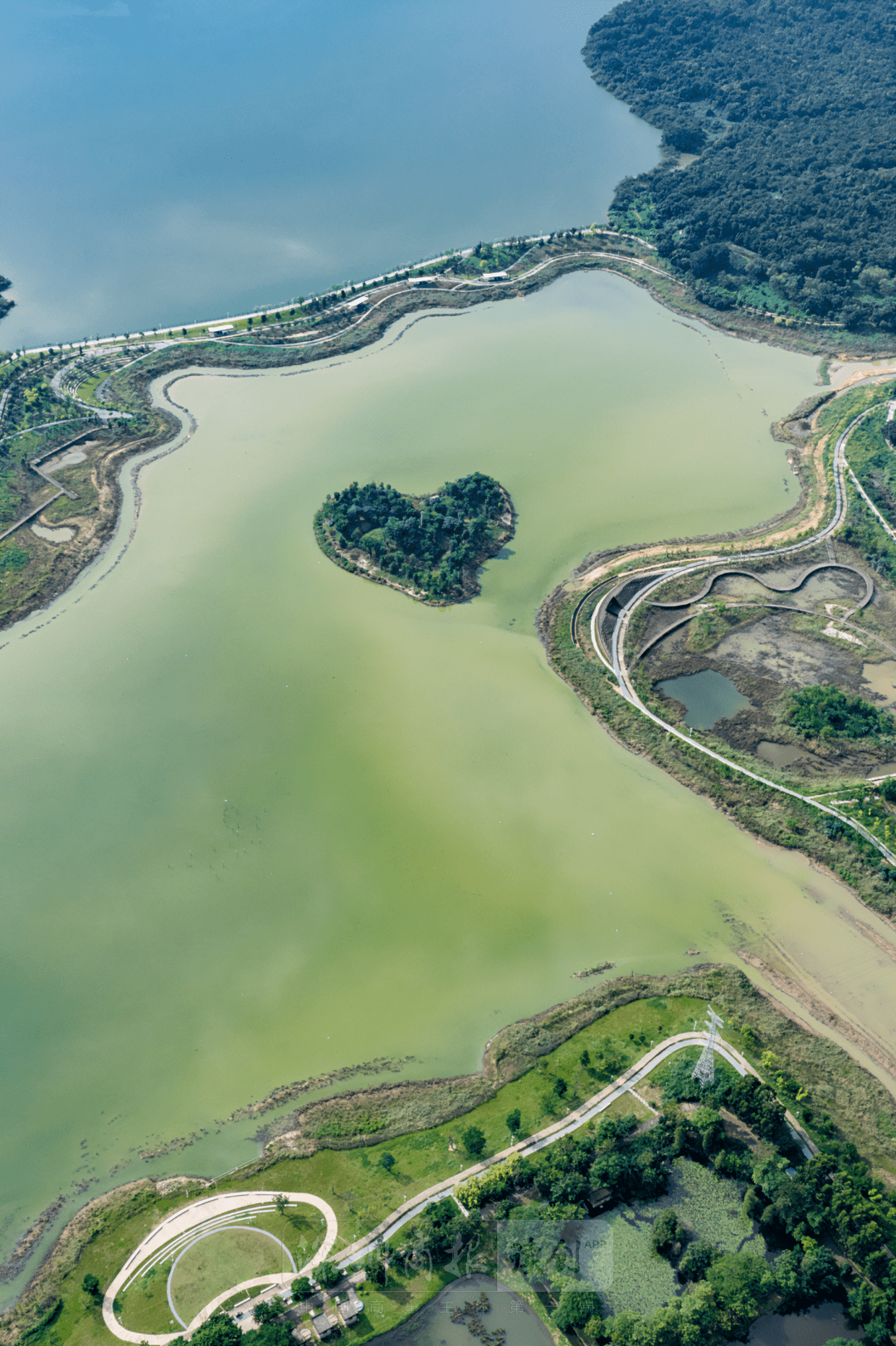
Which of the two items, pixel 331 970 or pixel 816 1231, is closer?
pixel 816 1231

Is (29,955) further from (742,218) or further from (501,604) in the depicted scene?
(742,218)

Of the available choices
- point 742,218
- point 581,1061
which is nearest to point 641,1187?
point 581,1061

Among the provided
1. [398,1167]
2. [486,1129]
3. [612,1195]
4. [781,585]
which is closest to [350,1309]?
[398,1167]

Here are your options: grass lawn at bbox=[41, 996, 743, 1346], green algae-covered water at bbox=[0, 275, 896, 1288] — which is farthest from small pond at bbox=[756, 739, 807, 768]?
grass lawn at bbox=[41, 996, 743, 1346]

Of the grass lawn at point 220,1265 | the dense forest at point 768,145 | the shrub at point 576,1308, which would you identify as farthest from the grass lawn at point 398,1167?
the dense forest at point 768,145

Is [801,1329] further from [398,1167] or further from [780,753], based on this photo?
[780,753]

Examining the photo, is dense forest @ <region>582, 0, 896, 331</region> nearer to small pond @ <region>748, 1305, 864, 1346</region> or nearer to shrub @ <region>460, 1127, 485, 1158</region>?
shrub @ <region>460, 1127, 485, 1158</region>

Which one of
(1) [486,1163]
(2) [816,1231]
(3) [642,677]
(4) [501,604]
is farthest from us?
(4) [501,604]
